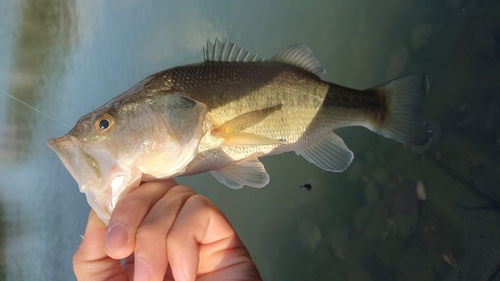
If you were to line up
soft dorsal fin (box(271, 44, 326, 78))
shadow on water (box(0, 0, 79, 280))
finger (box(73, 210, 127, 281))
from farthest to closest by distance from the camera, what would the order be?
shadow on water (box(0, 0, 79, 280)), soft dorsal fin (box(271, 44, 326, 78)), finger (box(73, 210, 127, 281))

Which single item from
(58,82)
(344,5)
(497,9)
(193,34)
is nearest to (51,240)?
(58,82)

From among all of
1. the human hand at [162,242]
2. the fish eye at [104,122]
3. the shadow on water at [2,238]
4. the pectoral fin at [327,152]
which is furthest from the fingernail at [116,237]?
the shadow on water at [2,238]

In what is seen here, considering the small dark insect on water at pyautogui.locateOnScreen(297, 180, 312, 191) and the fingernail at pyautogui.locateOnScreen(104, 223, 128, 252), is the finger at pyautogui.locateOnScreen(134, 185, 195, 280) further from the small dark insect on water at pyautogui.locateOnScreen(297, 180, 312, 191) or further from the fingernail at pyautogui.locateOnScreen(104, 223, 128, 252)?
Answer: the small dark insect on water at pyautogui.locateOnScreen(297, 180, 312, 191)

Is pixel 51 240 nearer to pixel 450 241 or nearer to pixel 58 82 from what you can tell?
pixel 58 82

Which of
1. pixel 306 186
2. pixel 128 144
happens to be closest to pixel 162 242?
pixel 128 144

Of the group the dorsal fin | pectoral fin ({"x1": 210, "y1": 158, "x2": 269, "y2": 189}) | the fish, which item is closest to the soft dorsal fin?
the fish

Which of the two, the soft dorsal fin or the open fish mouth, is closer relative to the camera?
the open fish mouth
